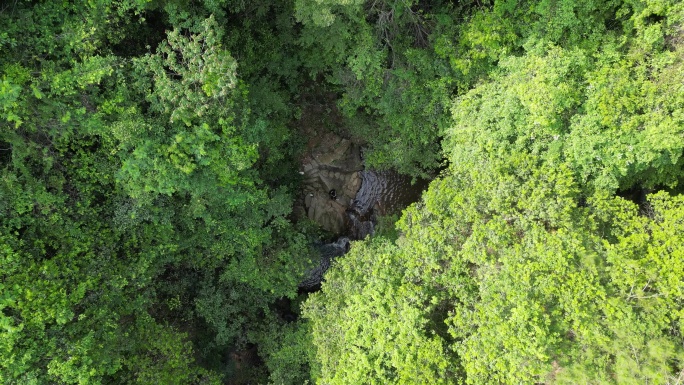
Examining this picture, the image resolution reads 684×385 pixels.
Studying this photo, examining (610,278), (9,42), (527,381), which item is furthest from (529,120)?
(9,42)

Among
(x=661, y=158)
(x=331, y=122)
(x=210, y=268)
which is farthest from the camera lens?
(x=331, y=122)

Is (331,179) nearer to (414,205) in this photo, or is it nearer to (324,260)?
(324,260)

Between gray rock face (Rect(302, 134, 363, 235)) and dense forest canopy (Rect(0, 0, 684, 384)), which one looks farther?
gray rock face (Rect(302, 134, 363, 235))

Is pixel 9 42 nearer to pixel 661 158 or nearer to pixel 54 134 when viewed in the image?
pixel 54 134

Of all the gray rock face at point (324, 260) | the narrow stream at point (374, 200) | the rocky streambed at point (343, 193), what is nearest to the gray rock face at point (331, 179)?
the rocky streambed at point (343, 193)

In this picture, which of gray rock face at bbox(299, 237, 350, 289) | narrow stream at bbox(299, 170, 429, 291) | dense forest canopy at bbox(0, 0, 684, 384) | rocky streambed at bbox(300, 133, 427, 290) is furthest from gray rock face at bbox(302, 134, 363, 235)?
dense forest canopy at bbox(0, 0, 684, 384)

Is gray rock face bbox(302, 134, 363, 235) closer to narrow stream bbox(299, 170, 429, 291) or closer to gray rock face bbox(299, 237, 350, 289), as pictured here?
narrow stream bbox(299, 170, 429, 291)

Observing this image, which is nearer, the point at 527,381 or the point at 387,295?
the point at 527,381
